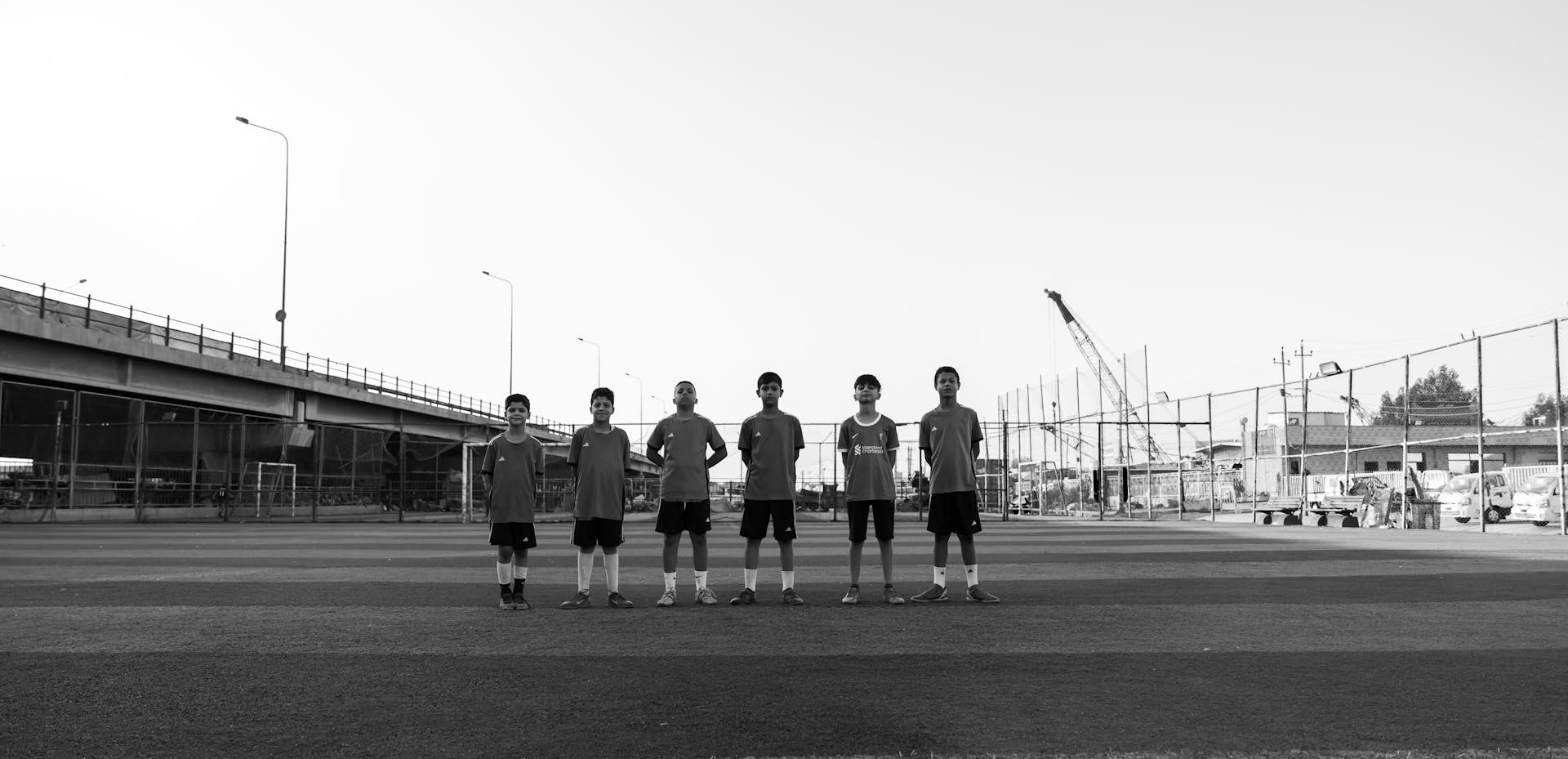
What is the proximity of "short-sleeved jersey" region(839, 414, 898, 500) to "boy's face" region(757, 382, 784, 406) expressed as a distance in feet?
1.76

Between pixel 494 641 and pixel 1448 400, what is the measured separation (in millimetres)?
54430

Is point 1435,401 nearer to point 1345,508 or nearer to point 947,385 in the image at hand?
point 1345,508

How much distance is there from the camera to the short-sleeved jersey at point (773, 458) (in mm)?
8523

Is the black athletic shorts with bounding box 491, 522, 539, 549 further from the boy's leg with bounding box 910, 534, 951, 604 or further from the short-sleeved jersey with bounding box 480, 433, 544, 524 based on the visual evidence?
the boy's leg with bounding box 910, 534, 951, 604

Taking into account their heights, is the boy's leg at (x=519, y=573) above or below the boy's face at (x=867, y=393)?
below

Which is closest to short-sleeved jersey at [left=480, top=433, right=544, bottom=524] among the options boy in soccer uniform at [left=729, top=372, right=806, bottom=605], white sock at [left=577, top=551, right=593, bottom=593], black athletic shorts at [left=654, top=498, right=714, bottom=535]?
white sock at [left=577, top=551, right=593, bottom=593]

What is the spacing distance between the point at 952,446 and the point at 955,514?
1.66ft

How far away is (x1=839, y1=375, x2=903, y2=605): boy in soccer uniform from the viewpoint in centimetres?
860

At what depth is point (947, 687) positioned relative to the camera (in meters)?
5.02

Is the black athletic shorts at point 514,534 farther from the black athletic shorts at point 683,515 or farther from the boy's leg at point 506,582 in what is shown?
the black athletic shorts at point 683,515

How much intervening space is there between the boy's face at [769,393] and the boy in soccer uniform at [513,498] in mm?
1703

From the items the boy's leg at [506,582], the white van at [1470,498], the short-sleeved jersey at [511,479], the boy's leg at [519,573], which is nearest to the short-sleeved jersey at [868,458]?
the short-sleeved jersey at [511,479]

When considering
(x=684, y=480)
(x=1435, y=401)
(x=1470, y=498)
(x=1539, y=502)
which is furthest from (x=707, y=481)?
(x=1435, y=401)

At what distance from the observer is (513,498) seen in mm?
8359
